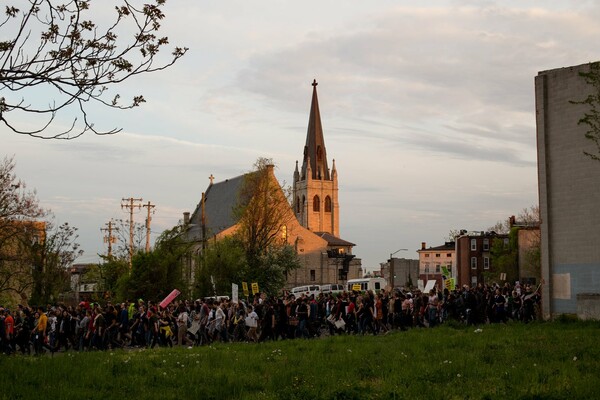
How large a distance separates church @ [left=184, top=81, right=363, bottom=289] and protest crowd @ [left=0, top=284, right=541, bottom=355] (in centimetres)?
4599

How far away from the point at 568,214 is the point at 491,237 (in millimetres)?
78904

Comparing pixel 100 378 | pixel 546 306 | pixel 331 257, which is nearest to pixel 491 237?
pixel 331 257

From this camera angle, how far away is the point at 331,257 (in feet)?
407

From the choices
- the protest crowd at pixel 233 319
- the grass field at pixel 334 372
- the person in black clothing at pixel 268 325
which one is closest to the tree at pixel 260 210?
the protest crowd at pixel 233 319

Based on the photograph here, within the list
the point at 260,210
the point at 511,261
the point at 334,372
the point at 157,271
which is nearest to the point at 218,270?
the point at 260,210

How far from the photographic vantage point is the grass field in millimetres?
15250

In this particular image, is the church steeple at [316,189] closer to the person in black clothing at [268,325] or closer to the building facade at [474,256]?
the building facade at [474,256]

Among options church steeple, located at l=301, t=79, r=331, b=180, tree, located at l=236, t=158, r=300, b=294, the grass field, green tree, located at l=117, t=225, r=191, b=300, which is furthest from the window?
the grass field

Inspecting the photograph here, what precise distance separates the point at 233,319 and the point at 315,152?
145709mm

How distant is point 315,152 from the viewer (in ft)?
584

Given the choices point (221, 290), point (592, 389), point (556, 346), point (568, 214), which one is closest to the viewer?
point (592, 389)

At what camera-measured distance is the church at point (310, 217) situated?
115m

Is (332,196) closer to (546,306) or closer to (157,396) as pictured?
(546,306)

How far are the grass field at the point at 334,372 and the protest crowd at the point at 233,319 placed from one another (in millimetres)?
8285
